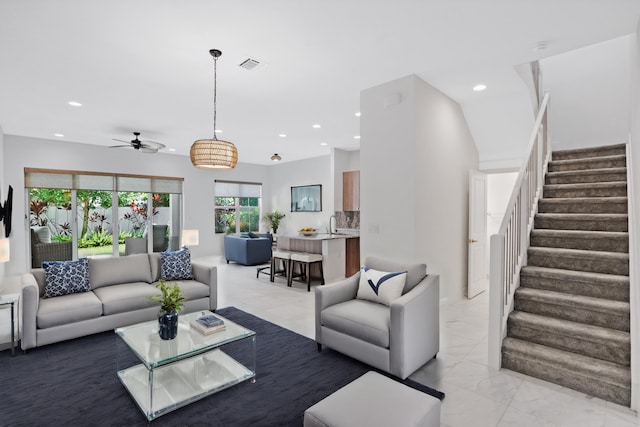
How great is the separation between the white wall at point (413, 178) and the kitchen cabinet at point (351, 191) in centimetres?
344

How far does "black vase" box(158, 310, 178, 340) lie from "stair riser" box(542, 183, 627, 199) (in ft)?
15.4

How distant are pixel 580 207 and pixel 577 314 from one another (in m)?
1.64

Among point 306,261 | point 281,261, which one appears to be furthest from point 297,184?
point 306,261

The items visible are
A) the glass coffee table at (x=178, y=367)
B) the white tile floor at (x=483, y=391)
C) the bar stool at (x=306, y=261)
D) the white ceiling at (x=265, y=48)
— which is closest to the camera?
the white tile floor at (x=483, y=391)

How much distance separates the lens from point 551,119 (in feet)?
17.9

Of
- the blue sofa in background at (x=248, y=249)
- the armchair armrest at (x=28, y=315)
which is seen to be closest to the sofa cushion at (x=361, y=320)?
the armchair armrest at (x=28, y=315)

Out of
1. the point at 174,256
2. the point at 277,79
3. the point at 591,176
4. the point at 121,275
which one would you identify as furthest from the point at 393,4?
the point at 121,275

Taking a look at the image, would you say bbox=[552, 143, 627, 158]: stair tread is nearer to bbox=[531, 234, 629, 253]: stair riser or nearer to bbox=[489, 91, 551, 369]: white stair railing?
bbox=[489, 91, 551, 369]: white stair railing

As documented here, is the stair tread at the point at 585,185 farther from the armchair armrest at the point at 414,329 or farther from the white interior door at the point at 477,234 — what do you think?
the armchair armrest at the point at 414,329

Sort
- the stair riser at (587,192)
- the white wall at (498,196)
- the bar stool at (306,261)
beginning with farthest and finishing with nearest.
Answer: the white wall at (498,196)
the bar stool at (306,261)
the stair riser at (587,192)

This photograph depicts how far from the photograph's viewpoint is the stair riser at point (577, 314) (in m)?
2.77

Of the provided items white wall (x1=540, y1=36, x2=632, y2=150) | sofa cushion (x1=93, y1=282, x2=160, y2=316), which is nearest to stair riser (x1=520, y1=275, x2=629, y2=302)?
white wall (x1=540, y1=36, x2=632, y2=150)

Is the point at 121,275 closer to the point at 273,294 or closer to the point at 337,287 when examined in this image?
the point at 273,294

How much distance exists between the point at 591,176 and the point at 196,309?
542 cm
